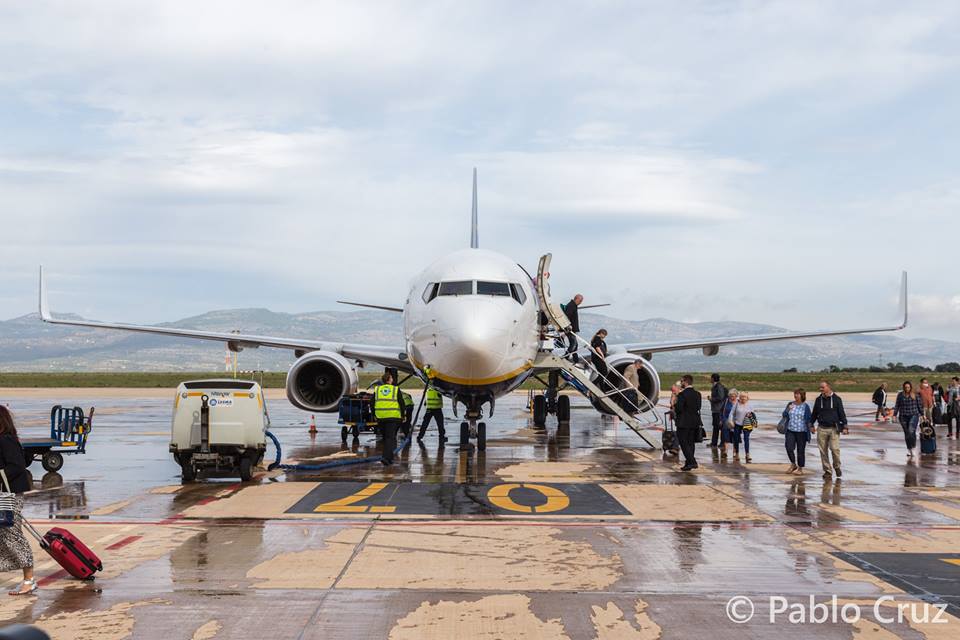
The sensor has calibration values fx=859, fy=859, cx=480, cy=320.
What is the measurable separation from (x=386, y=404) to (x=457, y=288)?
2.59 metres

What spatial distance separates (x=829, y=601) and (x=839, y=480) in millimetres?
7632

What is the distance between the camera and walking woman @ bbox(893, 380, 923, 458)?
56.0 feet

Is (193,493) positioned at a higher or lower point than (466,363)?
lower

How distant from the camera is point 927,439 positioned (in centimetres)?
1795

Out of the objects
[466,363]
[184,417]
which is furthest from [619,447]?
[184,417]

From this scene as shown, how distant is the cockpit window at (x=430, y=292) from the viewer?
53.2 ft

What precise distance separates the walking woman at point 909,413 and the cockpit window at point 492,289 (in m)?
8.35

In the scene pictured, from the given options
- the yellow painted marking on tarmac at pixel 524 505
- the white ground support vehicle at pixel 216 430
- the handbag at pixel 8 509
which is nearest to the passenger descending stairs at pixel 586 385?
the yellow painted marking on tarmac at pixel 524 505

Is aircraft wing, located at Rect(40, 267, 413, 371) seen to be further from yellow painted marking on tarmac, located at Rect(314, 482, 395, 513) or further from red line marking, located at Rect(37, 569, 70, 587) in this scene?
red line marking, located at Rect(37, 569, 70, 587)

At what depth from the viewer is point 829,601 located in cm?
660

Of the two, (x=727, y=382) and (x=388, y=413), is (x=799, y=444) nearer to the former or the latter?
(x=388, y=413)

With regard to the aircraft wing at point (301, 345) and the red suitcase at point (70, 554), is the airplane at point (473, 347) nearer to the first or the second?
the aircraft wing at point (301, 345)

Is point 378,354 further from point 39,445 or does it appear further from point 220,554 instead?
point 220,554

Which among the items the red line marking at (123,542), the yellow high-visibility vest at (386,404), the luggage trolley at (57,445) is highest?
the yellow high-visibility vest at (386,404)
